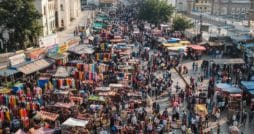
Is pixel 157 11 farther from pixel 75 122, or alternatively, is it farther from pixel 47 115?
pixel 75 122

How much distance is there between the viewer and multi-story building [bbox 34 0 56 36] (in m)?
48.9

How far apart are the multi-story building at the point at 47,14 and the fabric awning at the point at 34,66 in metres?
16.3

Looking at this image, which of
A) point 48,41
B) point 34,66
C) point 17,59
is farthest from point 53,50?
point 17,59

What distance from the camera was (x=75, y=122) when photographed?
67.8 feet

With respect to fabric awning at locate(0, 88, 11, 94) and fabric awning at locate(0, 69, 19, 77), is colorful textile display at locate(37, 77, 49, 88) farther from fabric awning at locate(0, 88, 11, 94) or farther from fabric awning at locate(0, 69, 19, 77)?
fabric awning at locate(0, 88, 11, 94)

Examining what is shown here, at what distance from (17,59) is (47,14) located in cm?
2246

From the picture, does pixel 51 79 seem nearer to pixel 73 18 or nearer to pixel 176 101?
pixel 176 101

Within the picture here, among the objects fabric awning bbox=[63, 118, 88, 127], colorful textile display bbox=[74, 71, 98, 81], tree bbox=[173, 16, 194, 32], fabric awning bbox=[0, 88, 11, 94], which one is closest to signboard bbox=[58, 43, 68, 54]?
colorful textile display bbox=[74, 71, 98, 81]

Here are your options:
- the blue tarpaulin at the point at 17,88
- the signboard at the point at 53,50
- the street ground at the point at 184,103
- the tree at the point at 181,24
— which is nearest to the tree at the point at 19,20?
the signboard at the point at 53,50

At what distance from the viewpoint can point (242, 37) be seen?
41.8 metres

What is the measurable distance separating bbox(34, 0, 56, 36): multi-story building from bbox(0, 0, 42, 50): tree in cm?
991

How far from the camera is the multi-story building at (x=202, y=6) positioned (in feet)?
307

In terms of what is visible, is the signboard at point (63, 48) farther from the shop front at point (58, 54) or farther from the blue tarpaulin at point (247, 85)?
the blue tarpaulin at point (247, 85)

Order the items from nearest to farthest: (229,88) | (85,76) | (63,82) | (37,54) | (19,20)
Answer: (229,88) < (63,82) < (85,76) < (37,54) < (19,20)
